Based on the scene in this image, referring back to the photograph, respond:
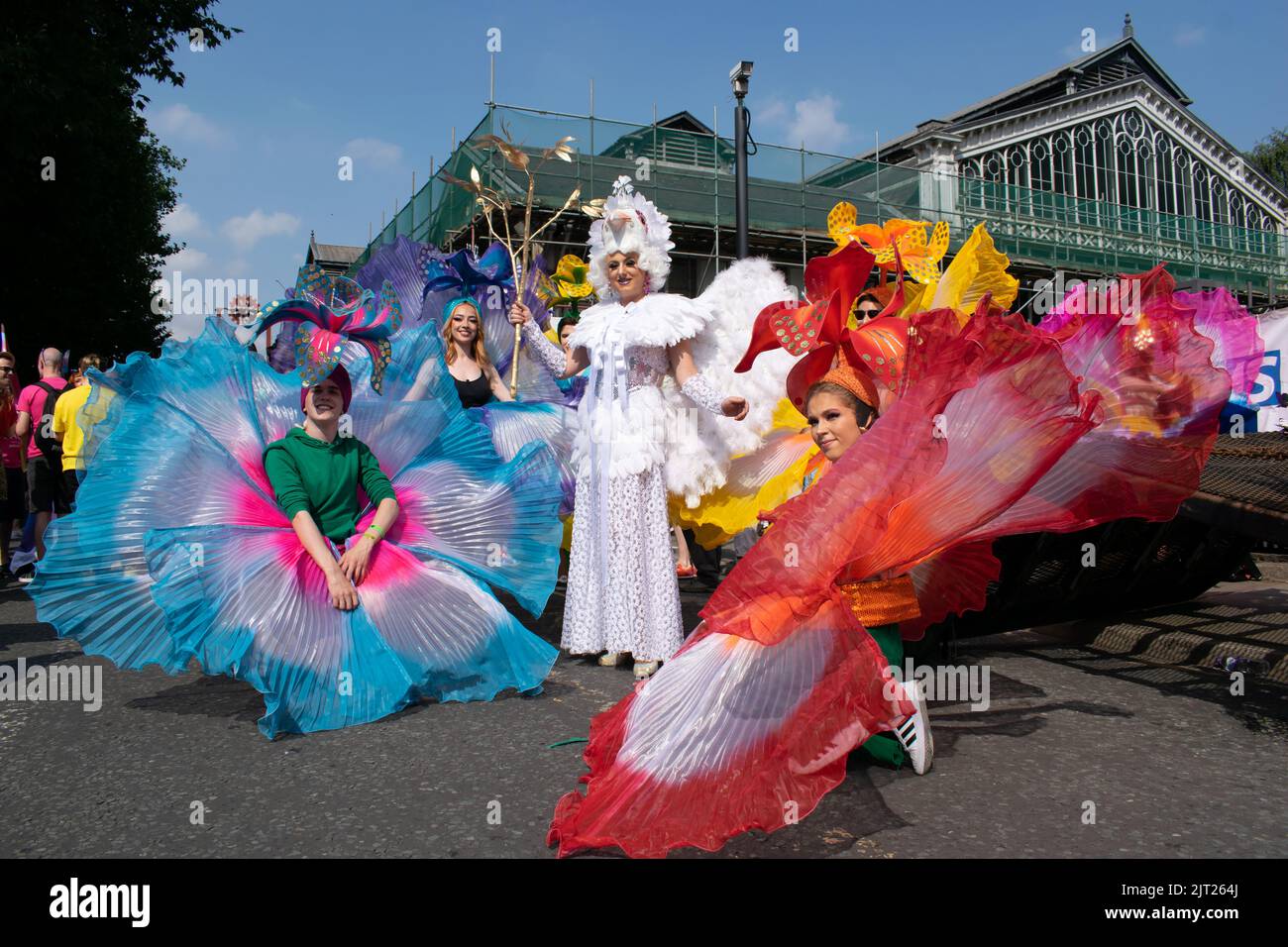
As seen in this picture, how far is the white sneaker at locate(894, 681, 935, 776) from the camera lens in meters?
2.81

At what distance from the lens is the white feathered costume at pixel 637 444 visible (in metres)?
4.11

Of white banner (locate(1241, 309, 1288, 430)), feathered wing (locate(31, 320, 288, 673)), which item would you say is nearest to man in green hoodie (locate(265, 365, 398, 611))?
feathered wing (locate(31, 320, 288, 673))

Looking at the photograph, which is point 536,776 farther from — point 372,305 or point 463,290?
point 463,290

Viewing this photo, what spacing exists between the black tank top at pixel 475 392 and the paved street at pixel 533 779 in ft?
6.34

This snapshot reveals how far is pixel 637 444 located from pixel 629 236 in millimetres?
977

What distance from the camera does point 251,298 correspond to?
392cm

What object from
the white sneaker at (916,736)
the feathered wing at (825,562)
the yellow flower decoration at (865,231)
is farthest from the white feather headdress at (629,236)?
the white sneaker at (916,736)

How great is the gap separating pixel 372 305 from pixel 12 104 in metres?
9.89

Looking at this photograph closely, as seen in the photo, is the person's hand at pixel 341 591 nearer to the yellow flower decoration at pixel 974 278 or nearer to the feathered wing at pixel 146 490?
the feathered wing at pixel 146 490

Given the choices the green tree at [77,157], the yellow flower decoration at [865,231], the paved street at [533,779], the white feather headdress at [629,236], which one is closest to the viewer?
the paved street at [533,779]

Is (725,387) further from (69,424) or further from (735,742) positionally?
(69,424)

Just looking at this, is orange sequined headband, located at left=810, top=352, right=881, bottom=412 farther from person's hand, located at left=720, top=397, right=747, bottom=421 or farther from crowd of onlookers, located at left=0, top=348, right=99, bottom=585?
crowd of onlookers, located at left=0, top=348, right=99, bottom=585
